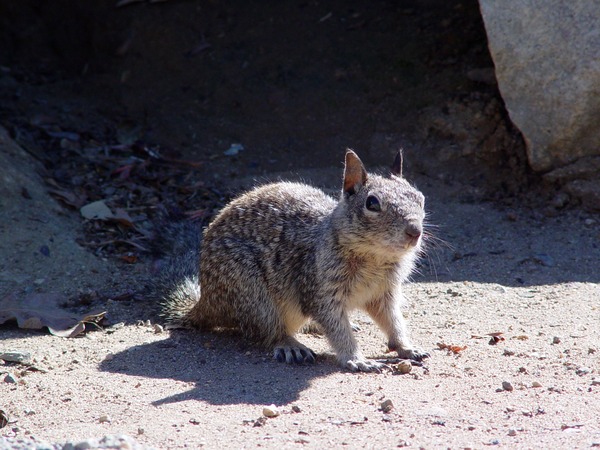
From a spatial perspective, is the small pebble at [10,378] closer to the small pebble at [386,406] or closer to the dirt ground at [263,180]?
the dirt ground at [263,180]

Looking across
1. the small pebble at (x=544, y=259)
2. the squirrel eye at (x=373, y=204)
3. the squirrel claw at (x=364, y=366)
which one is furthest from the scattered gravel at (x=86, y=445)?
the small pebble at (x=544, y=259)

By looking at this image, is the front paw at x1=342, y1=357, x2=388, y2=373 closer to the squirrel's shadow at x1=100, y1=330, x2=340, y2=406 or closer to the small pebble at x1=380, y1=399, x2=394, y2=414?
the squirrel's shadow at x1=100, y1=330, x2=340, y2=406

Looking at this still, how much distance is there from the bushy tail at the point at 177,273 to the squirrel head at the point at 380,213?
5.75ft

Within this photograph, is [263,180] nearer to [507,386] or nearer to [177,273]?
[177,273]

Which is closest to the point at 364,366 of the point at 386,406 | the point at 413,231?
the point at 386,406

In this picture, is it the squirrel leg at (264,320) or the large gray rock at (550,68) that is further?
the large gray rock at (550,68)

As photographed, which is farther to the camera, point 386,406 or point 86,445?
point 386,406

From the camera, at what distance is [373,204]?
19.7ft

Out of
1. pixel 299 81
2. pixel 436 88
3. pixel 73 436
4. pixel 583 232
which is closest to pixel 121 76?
pixel 299 81

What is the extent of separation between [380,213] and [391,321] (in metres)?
0.94

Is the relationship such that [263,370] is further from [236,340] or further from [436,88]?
[436,88]

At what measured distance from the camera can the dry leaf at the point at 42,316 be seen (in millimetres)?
6828

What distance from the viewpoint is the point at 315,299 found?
20.9 feet

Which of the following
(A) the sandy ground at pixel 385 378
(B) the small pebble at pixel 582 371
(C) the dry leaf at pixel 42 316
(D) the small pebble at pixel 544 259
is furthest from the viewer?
(D) the small pebble at pixel 544 259
